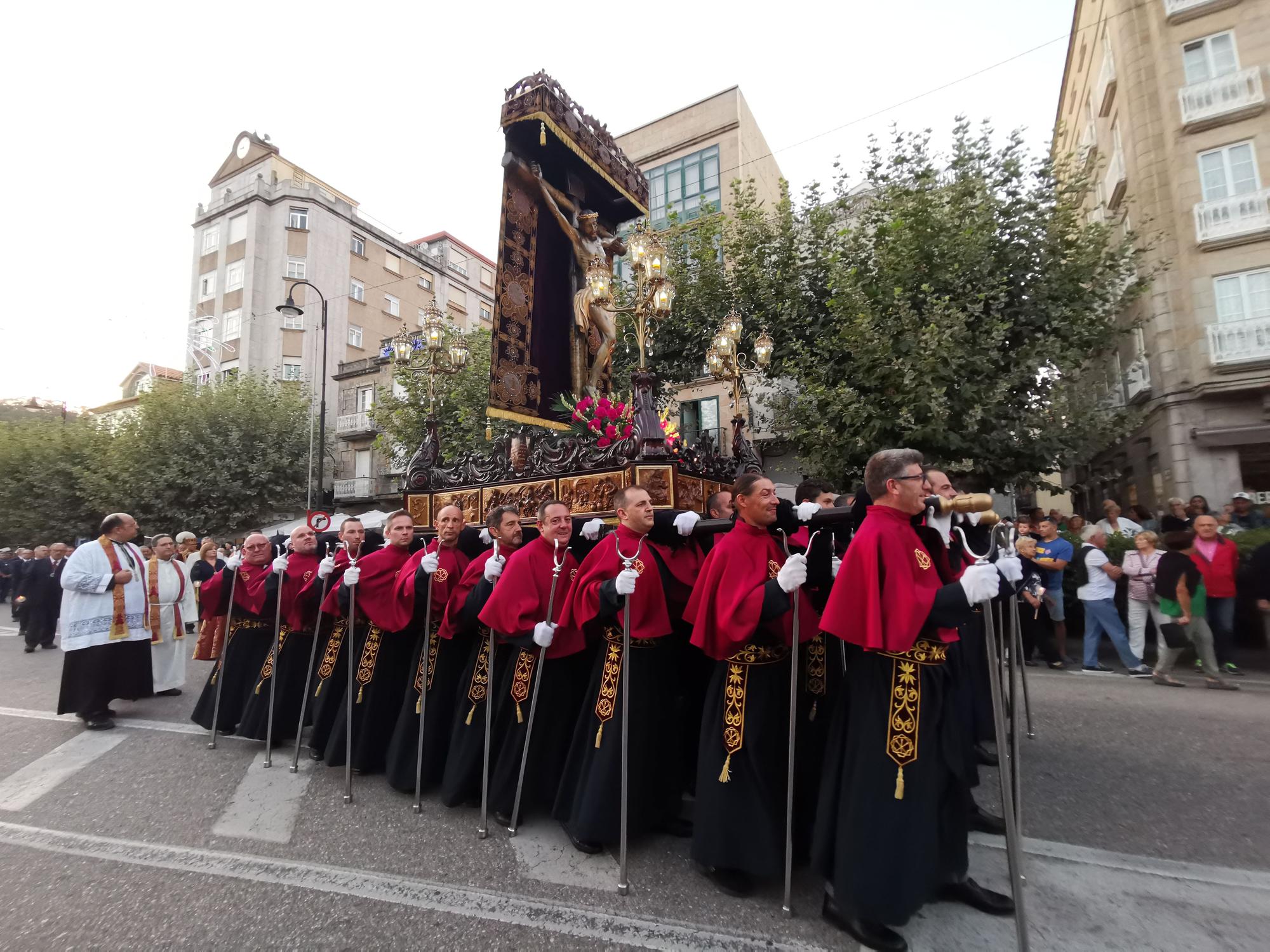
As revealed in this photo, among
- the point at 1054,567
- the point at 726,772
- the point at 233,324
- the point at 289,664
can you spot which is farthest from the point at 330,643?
the point at 233,324

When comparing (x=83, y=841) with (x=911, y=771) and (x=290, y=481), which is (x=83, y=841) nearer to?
(x=911, y=771)

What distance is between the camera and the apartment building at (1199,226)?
15.0 meters

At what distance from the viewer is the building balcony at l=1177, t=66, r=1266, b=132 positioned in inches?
606

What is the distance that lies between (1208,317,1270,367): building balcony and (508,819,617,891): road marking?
59.5ft

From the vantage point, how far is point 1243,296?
50.1 feet

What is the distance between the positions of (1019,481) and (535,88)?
11110 millimetres

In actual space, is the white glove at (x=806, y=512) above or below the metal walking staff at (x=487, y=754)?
above

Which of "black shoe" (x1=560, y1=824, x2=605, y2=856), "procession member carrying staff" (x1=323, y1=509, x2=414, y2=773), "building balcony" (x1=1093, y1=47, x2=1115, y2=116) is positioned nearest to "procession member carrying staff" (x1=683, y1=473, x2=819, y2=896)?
"black shoe" (x1=560, y1=824, x2=605, y2=856)

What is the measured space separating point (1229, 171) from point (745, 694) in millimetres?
19970

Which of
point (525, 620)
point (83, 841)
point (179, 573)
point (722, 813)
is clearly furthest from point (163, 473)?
point (722, 813)

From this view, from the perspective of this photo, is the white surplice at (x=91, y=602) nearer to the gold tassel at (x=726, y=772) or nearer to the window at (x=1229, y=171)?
the gold tassel at (x=726, y=772)

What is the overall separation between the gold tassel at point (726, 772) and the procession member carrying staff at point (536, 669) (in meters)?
1.26

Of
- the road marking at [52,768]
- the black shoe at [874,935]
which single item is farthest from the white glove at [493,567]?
the road marking at [52,768]

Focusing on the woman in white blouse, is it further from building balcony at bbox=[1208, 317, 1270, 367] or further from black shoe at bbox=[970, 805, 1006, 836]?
building balcony at bbox=[1208, 317, 1270, 367]
